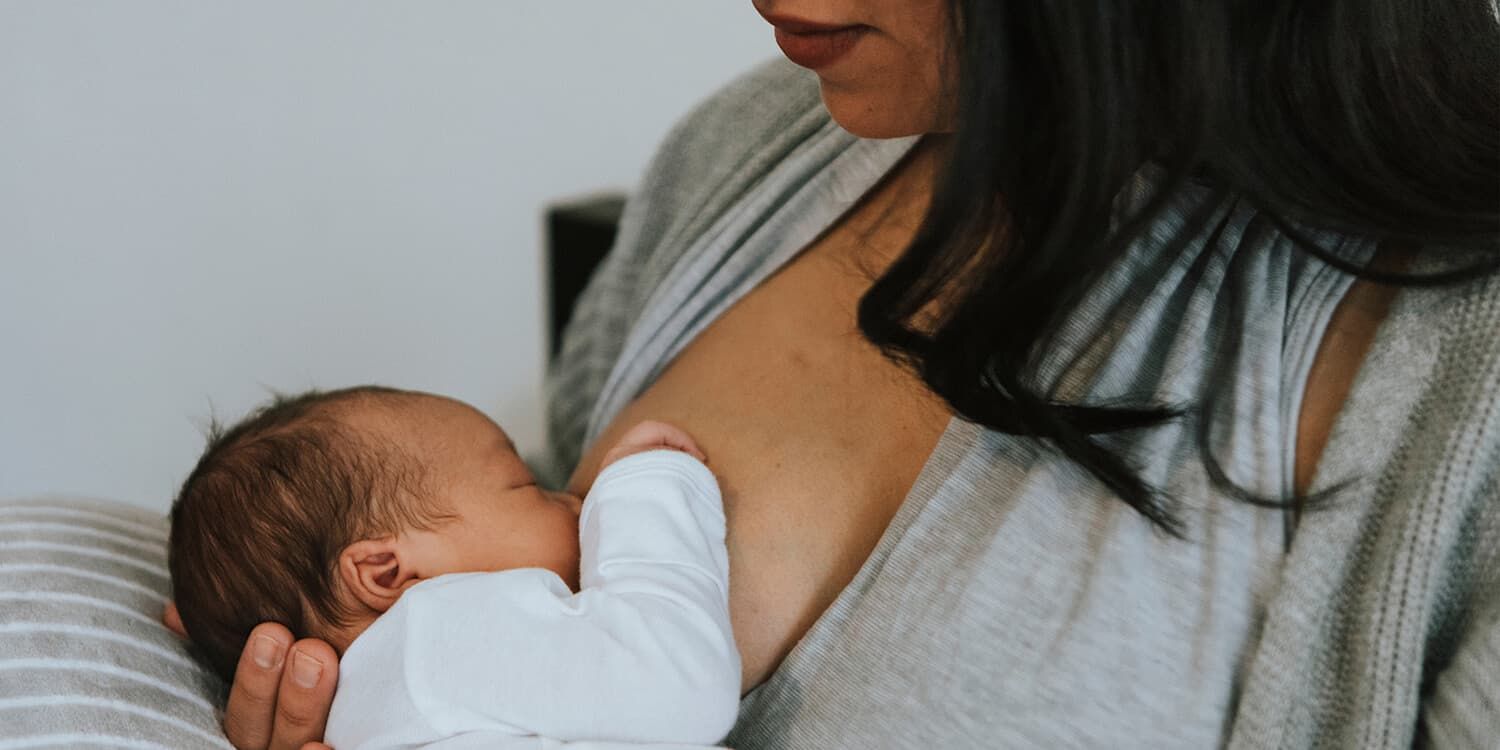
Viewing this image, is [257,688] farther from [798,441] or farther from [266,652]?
[798,441]

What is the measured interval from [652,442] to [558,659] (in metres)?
0.22

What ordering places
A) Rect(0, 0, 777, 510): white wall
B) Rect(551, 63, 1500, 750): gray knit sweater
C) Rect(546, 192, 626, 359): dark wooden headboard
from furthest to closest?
1. Rect(546, 192, 626, 359): dark wooden headboard
2. Rect(0, 0, 777, 510): white wall
3. Rect(551, 63, 1500, 750): gray knit sweater

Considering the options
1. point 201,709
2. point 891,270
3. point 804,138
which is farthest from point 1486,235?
point 201,709

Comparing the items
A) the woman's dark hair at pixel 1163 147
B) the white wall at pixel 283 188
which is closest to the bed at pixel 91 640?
the woman's dark hair at pixel 1163 147

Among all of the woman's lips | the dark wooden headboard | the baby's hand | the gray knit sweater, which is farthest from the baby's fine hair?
the dark wooden headboard

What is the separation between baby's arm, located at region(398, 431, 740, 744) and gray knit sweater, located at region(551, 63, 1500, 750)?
0.08m

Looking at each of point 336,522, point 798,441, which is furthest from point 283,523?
point 798,441

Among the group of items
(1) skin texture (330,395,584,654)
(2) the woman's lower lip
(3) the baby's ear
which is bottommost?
(3) the baby's ear

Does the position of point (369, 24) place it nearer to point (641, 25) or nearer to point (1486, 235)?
point (641, 25)

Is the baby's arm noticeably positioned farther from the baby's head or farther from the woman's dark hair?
the woman's dark hair

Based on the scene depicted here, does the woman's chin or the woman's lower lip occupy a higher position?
the woman's lower lip

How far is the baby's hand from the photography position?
0.92 meters

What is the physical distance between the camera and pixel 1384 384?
0.72m

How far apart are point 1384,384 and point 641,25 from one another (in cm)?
140
